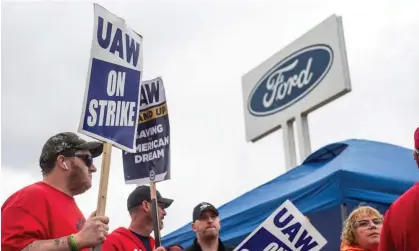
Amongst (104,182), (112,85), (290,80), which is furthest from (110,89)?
(290,80)

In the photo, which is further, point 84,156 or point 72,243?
point 84,156

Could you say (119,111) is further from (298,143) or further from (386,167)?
(298,143)

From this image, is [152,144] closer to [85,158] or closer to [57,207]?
[85,158]

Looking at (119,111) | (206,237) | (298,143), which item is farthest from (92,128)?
(298,143)

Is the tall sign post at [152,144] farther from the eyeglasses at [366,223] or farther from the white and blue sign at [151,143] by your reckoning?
the eyeglasses at [366,223]

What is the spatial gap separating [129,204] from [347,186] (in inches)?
78.8

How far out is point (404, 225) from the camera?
2715 millimetres

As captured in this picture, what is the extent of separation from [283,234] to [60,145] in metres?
1.50

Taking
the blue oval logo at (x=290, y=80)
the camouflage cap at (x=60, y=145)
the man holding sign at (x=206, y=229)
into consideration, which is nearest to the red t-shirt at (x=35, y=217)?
the camouflage cap at (x=60, y=145)

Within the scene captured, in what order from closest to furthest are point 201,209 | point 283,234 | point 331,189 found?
point 283,234 < point 201,209 < point 331,189

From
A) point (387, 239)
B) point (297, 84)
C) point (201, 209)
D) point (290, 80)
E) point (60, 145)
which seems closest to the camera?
point (387, 239)

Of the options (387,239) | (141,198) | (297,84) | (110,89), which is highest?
(297,84)

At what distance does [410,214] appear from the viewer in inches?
107

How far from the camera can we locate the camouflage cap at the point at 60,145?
10.5 feet
